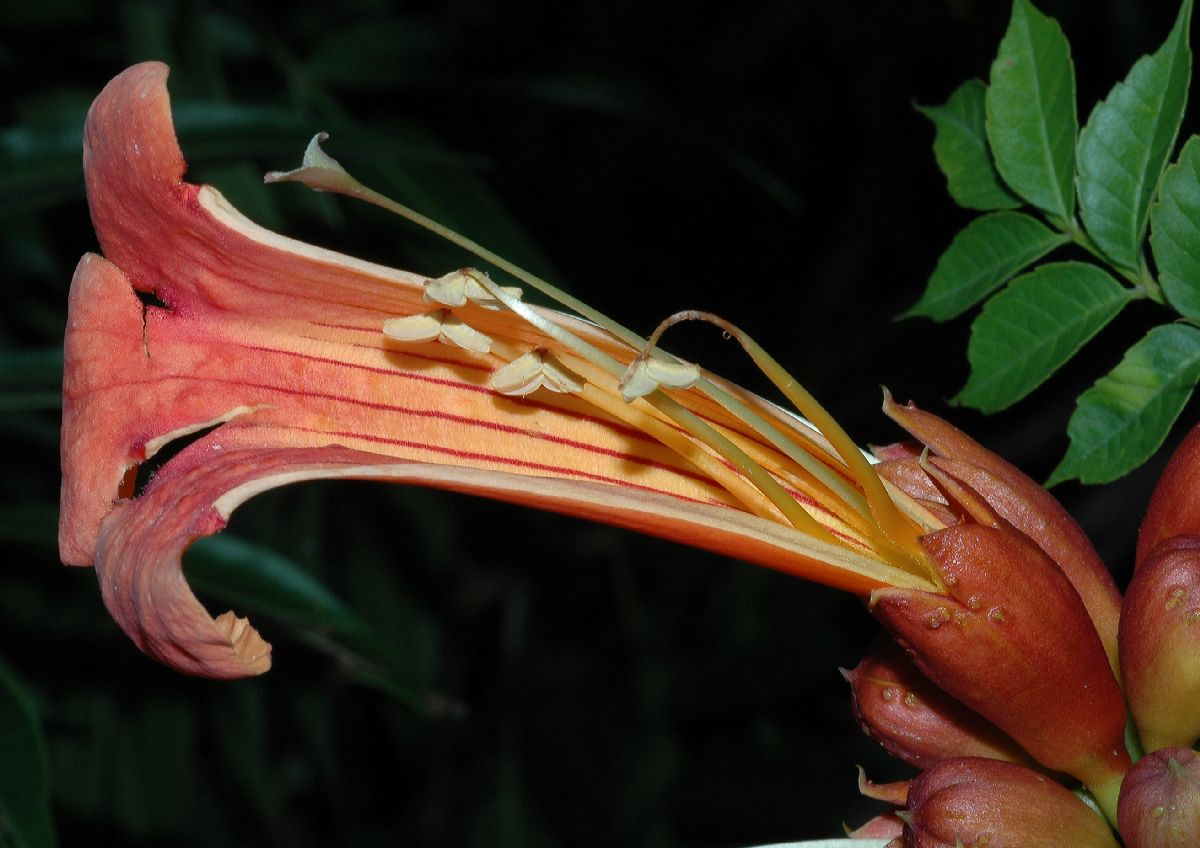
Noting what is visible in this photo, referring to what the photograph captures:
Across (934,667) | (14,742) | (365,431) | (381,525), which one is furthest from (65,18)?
(934,667)

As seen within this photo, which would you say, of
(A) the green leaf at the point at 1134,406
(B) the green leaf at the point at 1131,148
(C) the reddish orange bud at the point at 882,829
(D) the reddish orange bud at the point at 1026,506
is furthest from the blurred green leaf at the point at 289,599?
(B) the green leaf at the point at 1131,148

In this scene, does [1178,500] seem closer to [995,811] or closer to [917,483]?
[917,483]

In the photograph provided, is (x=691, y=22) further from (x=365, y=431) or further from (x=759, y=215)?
(x=365, y=431)

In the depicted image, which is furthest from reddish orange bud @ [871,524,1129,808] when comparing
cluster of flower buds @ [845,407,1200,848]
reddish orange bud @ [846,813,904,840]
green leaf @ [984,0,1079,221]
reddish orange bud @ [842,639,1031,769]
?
green leaf @ [984,0,1079,221]

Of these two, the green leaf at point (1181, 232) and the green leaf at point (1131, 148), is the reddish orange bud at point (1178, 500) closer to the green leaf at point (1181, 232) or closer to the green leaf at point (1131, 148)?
the green leaf at point (1181, 232)

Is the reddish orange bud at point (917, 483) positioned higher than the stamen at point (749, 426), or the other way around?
the stamen at point (749, 426)

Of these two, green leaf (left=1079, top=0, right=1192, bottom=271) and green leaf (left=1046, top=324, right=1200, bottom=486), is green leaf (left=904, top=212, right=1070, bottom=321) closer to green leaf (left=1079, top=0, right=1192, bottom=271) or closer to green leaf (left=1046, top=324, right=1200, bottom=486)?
green leaf (left=1079, top=0, right=1192, bottom=271)

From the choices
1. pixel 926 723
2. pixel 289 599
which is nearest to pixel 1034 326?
pixel 926 723
